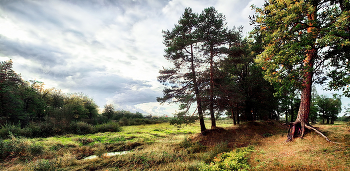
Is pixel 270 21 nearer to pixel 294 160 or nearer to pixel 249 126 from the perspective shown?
pixel 294 160

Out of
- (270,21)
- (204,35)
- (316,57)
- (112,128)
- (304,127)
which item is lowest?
(112,128)

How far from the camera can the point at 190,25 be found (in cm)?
1681

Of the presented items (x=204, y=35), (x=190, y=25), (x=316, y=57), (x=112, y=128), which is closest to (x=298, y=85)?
(x=316, y=57)

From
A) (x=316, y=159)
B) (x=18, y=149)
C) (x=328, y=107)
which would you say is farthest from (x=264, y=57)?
(x=328, y=107)

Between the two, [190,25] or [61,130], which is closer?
[190,25]

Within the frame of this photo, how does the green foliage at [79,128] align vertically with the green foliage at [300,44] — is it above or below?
below

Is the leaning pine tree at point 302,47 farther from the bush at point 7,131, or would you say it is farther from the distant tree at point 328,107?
the distant tree at point 328,107

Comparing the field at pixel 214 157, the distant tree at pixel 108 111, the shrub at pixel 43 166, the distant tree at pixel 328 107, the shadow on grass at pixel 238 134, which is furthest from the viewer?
the distant tree at pixel 108 111

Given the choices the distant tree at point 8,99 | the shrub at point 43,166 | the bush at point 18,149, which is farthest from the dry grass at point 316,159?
the distant tree at point 8,99

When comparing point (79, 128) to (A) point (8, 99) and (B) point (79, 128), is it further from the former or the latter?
(A) point (8, 99)

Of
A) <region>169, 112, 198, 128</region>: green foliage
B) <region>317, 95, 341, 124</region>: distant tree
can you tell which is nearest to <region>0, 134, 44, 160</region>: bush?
<region>169, 112, 198, 128</region>: green foliage

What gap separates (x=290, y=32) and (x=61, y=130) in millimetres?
33214

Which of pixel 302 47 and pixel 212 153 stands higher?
pixel 302 47

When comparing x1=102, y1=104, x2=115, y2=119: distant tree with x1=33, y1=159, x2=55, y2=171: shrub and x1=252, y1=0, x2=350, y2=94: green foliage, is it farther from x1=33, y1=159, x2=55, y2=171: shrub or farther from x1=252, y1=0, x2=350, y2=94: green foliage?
x1=252, y1=0, x2=350, y2=94: green foliage
